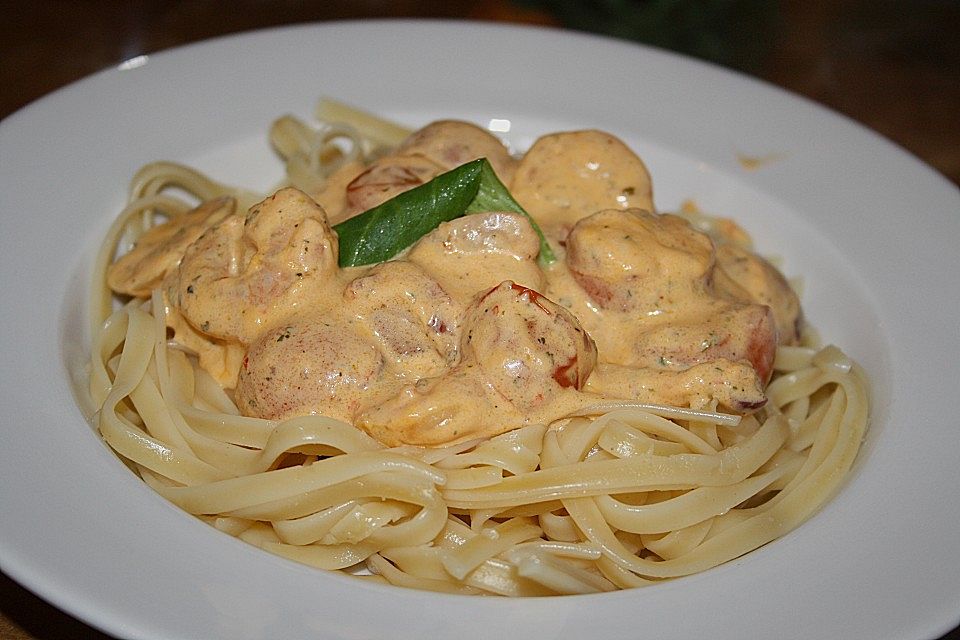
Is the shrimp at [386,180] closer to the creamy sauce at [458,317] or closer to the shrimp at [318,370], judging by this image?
the creamy sauce at [458,317]

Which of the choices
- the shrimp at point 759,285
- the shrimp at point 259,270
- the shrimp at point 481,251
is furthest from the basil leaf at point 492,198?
the shrimp at point 759,285

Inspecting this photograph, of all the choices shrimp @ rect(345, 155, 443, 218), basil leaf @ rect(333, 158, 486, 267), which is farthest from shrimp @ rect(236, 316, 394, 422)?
shrimp @ rect(345, 155, 443, 218)

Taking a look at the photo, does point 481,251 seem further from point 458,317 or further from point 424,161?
point 424,161

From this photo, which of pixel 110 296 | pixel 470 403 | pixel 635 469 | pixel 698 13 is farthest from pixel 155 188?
pixel 698 13

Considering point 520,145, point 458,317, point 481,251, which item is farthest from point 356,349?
point 520,145

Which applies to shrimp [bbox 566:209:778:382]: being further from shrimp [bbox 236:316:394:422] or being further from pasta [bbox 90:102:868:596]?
shrimp [bbox 236:316:394:422]

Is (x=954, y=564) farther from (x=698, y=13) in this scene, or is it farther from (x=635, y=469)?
(x=698, y=13)
